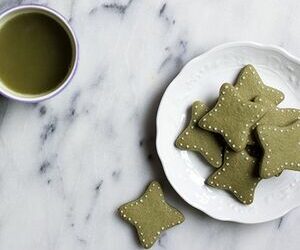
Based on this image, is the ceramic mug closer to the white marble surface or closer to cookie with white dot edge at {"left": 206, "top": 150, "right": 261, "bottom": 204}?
the white marble surface

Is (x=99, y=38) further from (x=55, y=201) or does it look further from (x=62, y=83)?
(x=55, y=201)

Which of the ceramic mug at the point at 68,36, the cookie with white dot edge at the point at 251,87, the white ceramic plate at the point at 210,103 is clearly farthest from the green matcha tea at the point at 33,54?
the cookie with white dot edge at the point at 251,87

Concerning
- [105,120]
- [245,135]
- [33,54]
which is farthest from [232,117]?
[33,54]

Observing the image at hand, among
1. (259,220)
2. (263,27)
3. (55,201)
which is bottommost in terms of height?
(55,201)

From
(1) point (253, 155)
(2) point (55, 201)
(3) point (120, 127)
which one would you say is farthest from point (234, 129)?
(2) point (55, 201)

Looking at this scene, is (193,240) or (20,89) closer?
(20,89)

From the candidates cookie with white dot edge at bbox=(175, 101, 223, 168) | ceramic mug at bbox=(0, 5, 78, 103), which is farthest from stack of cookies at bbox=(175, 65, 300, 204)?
ceramic mug at bbox=(0, 5, 78, 103)
